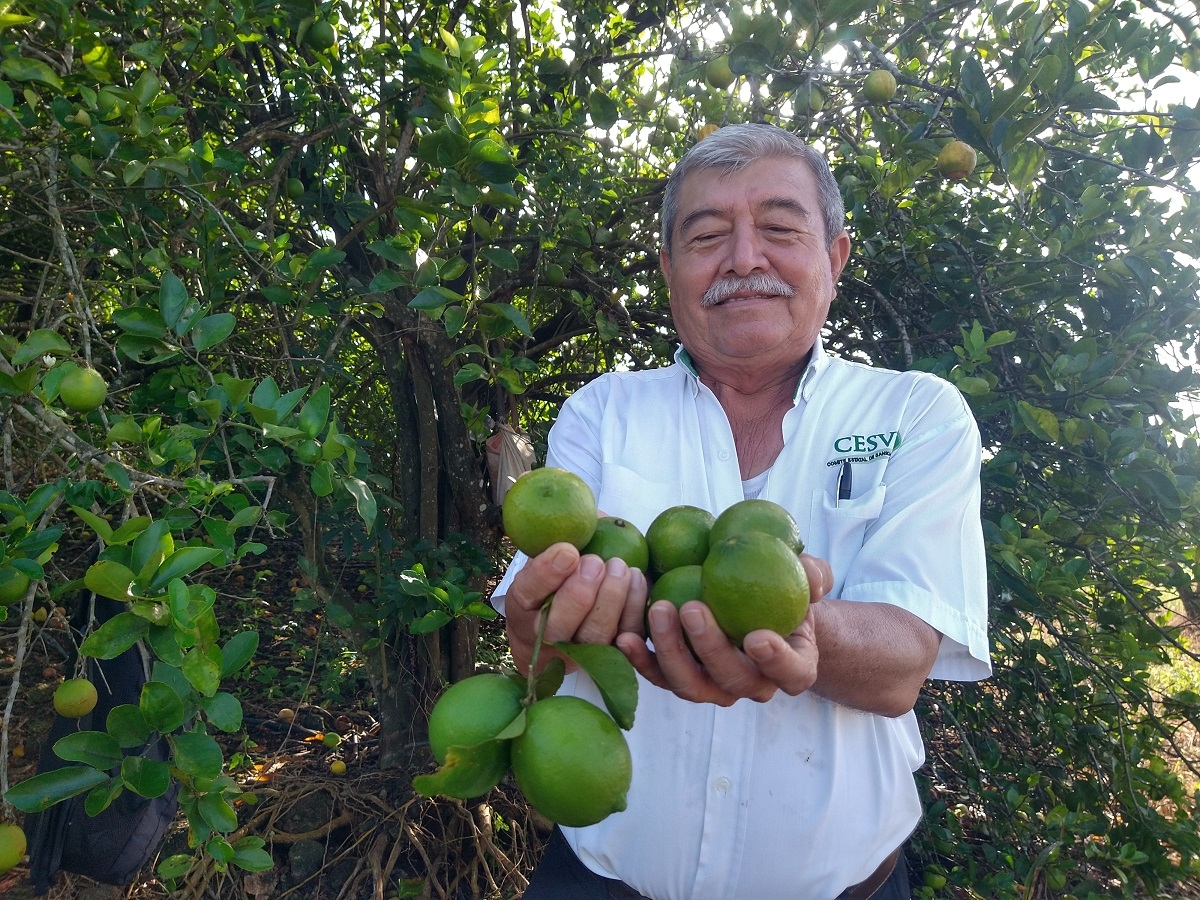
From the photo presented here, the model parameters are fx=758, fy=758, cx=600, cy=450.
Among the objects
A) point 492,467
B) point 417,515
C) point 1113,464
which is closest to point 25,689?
point 417,515

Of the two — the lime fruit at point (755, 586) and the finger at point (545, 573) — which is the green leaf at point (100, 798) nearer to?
the finger at point (545, 573)

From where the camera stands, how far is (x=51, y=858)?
262 centimetres

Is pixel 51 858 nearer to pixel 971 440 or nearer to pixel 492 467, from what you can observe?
pixel 492 467

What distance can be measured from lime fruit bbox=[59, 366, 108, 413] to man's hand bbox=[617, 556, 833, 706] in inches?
55.0

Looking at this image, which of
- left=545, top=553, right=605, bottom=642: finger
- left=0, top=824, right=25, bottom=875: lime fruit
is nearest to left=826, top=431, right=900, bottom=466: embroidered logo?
left=545, top=553, right=605, bottom=642: finger

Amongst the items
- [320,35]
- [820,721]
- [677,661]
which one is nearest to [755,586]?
[677,661]

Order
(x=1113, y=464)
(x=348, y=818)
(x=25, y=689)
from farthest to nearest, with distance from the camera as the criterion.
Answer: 1. (x=25, y=689)
2. (x=348, y=818)
3. (x=1113, y=464)

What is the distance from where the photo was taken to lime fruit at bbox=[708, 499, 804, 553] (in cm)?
148

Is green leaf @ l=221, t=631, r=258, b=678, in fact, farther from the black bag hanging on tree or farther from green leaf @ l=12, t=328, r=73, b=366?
the black bag hanging on tree

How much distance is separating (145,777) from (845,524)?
1.64 meters

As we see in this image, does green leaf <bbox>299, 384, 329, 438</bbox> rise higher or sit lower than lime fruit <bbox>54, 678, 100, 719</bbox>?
higher

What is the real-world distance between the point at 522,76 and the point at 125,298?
6.51 feet

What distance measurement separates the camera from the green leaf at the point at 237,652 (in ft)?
5.44

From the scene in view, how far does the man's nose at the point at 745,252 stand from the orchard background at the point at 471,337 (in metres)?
0.74
